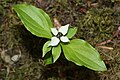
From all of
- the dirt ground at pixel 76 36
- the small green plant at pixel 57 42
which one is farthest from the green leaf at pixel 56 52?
the dirt ground at pixel 76 36

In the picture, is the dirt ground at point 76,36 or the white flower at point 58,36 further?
the dirt ground at point 76,36

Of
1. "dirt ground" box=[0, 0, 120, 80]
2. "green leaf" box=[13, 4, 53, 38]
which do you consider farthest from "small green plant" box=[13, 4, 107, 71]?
"dirt ground" box=[0, 0, 120, 80]

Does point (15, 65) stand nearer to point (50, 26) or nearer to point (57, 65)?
point (57, 65)

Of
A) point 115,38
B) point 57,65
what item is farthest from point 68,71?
point 115,38

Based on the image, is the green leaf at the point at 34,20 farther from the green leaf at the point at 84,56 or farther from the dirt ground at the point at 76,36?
the dirt ground at the point at 76,36

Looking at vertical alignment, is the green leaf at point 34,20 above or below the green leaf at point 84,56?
above

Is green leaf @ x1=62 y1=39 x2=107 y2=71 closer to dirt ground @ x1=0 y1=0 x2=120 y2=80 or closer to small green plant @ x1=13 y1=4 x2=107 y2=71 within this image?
small green plant @ x1=13 y1=4 x2=107 y2=71

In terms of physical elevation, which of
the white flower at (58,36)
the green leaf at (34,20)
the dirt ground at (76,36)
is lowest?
the dirt ground at (76,36)

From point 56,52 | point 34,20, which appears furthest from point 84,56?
point 34,20

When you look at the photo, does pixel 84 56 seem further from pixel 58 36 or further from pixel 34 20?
pixel 34 20
